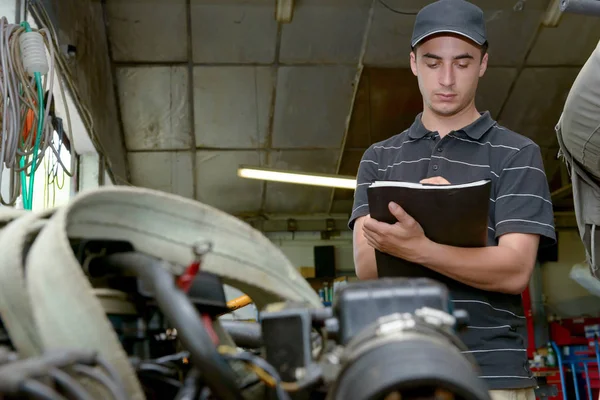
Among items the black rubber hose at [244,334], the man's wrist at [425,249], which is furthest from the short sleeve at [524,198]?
the black rubber hose at [244,334]

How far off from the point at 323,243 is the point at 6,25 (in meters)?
5.00

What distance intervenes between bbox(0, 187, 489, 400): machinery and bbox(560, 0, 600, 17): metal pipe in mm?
933

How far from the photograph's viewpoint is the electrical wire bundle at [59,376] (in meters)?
0.38

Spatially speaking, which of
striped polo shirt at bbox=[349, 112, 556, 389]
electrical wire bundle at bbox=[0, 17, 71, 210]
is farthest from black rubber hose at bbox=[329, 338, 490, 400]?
electrical wire bundle at bbox=[0, 17, 71, 210]

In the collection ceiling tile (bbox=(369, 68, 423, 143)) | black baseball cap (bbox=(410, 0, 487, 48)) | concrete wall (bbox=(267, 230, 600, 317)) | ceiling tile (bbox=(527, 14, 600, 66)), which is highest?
ceiling tile (bbox=(527, 14, 600, 66))

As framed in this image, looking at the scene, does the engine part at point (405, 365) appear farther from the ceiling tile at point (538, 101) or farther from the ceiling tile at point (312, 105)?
the ceiling tile at point (538, 101)

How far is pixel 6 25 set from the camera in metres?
2.01

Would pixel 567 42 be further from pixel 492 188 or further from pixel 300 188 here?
pixel 492 188

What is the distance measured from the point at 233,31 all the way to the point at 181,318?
4.09 m

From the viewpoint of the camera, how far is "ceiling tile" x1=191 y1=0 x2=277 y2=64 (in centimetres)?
421

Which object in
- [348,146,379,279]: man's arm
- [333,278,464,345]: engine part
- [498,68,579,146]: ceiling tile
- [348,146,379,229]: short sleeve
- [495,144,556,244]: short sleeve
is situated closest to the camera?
[333,278,464,345]: engine part

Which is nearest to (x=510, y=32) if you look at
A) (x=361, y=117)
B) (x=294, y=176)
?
(x=361, y=117)

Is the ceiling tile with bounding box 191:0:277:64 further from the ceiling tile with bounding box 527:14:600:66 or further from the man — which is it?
the man

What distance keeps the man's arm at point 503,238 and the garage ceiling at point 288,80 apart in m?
3.12
